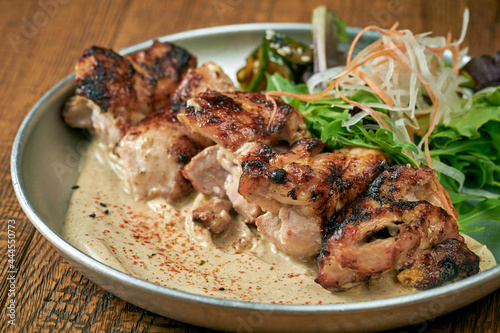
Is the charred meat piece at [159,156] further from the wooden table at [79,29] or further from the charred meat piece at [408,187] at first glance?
the charred meat piece at [408,187]

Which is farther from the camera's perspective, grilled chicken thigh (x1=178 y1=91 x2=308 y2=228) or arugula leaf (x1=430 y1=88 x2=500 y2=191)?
arugula leaf (x1=430 y1=88 x2=500 y2=191)

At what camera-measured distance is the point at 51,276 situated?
369cm

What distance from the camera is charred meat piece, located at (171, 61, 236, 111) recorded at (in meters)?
4.41

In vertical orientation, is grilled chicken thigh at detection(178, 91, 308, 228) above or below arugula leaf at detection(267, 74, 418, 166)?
below

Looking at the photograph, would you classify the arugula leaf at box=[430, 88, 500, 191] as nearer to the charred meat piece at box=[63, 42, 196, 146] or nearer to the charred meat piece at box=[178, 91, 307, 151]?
the charred meat piece at box=[178, 91, 307, 151]

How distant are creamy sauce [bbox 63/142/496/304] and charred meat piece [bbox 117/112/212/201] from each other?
4.8 inches

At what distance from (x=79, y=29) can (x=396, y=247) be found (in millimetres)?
4903

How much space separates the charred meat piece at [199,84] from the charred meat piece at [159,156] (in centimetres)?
27

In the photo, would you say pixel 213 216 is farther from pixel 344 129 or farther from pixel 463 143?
pixel 463 143

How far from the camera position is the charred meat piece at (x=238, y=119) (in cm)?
370

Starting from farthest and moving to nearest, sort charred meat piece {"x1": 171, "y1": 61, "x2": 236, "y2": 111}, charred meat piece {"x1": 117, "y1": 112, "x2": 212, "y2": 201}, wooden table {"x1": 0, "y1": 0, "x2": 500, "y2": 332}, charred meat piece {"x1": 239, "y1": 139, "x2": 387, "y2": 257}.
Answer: charred meat piece {"x1": 171, "y1": 61, "x2": 236, "y2": 111} → charred meat piece {"x1": 117, "y1": 112, "x2": 212, "y2": 201} → wooden table {"x1": 0, "y1": 0, "x2": 500, "y2": 332} → charred meat piece {"x1": 239, "y1": 139, "x2": 387, "y2": 257}

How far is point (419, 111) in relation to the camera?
427cm

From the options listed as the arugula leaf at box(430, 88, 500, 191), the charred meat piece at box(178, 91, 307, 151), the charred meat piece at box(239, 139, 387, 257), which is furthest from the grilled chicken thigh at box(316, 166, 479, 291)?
the arugula leaf at box(430, 88, 500, 191)

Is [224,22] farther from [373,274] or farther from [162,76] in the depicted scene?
[373,274]
